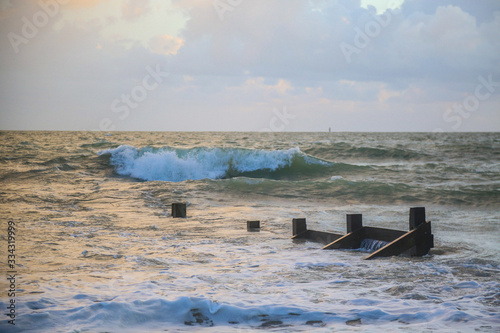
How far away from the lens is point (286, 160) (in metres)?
31.0

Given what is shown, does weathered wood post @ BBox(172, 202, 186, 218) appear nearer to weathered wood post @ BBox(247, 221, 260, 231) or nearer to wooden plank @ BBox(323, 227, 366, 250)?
weathered wood post @ BBox(247, 221, 260, 231)

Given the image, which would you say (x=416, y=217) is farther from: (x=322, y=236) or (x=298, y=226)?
(x=298, y=226)

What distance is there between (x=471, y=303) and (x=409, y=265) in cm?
181

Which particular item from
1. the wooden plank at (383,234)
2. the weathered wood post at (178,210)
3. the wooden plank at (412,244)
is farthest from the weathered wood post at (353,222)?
the weathered wood post at (178,210)

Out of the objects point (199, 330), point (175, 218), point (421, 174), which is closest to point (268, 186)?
point (175, 218)

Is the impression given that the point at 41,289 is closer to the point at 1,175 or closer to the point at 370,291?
the point at 370,291

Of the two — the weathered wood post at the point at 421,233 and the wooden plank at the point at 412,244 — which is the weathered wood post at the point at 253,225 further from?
the weathered wood post at the point at 421,233

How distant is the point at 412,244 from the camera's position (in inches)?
297

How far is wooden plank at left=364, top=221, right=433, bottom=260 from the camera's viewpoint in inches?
292

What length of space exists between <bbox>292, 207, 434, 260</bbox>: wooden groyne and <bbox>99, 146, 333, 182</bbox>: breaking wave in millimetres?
19082

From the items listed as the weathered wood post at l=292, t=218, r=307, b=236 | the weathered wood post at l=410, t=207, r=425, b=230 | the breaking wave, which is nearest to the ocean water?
the weathered wood post at l=292, t=218, r=307, b=236

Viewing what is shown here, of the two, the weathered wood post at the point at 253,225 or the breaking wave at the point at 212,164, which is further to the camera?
the breaking wave at the point at 212,164

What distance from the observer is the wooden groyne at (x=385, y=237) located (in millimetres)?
7473

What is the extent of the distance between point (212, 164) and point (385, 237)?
22767mm
